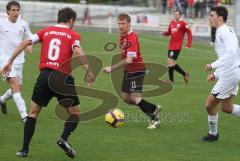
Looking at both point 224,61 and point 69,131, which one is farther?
point 224,61

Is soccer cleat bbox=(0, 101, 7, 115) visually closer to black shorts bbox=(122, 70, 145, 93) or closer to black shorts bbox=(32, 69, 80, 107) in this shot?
black shorts bbox=(122, 70, 145, 93)

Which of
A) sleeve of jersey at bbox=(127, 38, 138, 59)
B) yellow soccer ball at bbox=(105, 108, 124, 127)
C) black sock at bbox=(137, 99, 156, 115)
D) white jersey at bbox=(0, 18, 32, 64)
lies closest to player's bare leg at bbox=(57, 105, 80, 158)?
sleeve of jersey at bbox=(127, 38, 138, 59)

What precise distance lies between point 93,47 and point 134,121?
1781cm

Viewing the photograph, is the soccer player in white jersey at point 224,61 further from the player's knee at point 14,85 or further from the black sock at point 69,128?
the player's knee at point 14,85

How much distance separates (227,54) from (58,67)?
104 inches

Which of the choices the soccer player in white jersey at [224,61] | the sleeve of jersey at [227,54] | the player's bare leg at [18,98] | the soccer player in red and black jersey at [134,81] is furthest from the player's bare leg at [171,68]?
the sleeve of jersey at [227,54]

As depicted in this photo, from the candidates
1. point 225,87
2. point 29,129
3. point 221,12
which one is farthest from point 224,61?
point 29,129

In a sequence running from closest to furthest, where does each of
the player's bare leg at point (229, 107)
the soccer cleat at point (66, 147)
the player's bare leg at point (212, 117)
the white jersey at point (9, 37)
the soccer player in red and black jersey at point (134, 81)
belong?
the soccer cleat at point (66, 147), the player's bare leg at point (212, 117), the player's bare leg at point (229, 107), the soccer player in red and black jersey at point (134, 81), the white jersey at point (9, 37)

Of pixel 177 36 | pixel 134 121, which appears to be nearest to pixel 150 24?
pixel 177 36

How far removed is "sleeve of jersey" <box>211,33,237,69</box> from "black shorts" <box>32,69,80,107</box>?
2.25 m

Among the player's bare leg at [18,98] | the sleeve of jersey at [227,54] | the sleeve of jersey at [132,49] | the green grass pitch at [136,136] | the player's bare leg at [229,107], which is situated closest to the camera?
the green grass pitch at [136,136]

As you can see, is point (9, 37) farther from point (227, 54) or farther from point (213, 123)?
point (227, 54)

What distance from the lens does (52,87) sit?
8.52 metres

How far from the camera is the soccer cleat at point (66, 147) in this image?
8.43 metres
